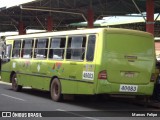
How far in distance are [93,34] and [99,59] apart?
1012 millimetres

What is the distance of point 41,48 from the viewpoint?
59.4 feet

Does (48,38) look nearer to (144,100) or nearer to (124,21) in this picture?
(144,100)

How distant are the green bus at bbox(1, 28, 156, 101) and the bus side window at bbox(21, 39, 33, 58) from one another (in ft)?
6.45

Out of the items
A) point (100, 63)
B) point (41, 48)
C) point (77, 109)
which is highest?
point (41, 48)

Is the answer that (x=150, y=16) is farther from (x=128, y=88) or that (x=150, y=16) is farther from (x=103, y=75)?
(x=103, y=75)

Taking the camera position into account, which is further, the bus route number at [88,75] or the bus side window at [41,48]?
the bus side window at [41,48]

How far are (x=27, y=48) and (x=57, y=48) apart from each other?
2.99m

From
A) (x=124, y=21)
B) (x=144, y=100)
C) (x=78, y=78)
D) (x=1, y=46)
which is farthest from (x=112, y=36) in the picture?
(x=124, y=21)

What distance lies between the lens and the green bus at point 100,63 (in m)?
14.0

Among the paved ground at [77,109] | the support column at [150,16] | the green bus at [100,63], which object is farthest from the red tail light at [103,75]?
the support column at [150,16]

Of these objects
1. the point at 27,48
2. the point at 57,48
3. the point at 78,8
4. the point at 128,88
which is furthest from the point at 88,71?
the point at 78,8

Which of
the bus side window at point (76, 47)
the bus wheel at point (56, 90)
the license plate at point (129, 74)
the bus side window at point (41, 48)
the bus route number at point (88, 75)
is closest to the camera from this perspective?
the bus route number at point (88, 75)

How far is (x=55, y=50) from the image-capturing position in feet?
55.6

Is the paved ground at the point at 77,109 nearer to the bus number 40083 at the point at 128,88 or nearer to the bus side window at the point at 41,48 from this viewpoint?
the bus number 40083 at the point at 128,88
